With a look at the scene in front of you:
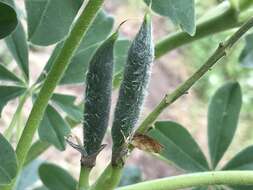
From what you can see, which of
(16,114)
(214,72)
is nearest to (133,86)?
(16,114)

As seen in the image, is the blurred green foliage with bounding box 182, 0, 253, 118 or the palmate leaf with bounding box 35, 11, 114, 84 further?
the blurred green foliage with bounding box 182, 0, 253, 118

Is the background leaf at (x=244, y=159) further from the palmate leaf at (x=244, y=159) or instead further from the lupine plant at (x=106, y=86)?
the lupine plant at (x=106, y=86)

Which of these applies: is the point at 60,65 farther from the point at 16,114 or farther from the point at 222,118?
the point at 222,118

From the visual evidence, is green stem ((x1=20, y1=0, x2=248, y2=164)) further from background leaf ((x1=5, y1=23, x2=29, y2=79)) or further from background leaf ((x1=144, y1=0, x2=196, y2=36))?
background leaf ((x1=144, y1=0, x2=196, y2=36))

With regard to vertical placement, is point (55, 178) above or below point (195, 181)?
below

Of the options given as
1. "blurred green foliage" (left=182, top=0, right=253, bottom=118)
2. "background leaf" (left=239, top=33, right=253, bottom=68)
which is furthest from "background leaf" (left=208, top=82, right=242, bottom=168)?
"blurred green foliage" (left=182, top=0, right=253, bottom=118)

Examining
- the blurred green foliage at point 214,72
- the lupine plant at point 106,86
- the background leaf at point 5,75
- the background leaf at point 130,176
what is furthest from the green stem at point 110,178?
the blurred green foliage at point 214,72
